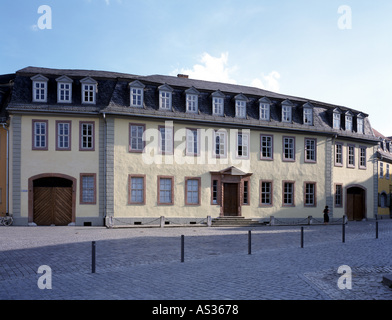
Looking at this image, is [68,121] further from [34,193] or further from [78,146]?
[34,193]

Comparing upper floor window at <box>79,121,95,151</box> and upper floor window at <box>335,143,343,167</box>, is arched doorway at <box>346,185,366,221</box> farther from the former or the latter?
upper floor window at <box>79,121,95,151</box>

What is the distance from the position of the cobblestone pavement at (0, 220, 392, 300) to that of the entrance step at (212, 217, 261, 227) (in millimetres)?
10422

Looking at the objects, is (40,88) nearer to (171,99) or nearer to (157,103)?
(157,103)

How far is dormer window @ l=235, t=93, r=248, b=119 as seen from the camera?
2705cm

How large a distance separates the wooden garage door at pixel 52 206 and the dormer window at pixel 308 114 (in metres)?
17.4

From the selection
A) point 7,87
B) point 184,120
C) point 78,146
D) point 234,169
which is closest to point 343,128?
point 234,169

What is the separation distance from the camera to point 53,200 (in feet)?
78.0

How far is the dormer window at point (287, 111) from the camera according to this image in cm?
2861

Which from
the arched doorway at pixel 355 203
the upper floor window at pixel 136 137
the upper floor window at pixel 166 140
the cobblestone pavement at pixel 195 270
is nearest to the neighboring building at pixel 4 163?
the upper floor window at pixel 136 137

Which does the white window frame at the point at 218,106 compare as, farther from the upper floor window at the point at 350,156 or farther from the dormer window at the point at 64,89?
the upper floor window at the point at 350,156

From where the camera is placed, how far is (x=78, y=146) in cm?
2389

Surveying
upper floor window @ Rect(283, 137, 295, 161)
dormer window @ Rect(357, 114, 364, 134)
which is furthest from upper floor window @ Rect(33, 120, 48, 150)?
dormer window @ Rect(357, 114, 364, 134)

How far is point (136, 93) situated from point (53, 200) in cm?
829
